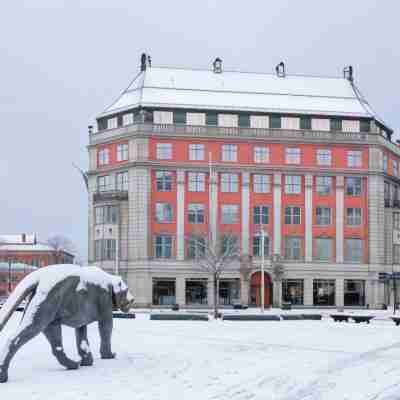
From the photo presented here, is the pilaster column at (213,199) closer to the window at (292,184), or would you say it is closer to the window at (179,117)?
the window at (179,117)

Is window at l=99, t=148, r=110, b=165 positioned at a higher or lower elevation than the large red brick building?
higher

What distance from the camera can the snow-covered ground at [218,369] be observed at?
1606cm

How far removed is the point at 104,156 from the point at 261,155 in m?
14.5

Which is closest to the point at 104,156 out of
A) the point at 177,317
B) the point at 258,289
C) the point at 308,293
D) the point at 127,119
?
the point at 127,119

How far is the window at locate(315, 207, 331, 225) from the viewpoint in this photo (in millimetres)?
75125

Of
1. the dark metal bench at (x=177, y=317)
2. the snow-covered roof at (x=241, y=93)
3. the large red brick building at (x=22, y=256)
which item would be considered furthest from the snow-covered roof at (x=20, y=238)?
the dark metal bench at (x=177, y=317)

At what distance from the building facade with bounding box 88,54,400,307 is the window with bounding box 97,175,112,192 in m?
0.09

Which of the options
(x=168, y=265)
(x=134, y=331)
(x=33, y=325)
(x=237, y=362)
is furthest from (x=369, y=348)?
(x=168, y=265)

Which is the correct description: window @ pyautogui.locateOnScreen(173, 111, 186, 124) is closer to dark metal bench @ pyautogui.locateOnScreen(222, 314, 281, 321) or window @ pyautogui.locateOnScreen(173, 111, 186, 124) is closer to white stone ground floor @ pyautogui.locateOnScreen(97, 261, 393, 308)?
white stone ground floor @ pyautogui.locateOnScreen(97, 261, 393, 308)

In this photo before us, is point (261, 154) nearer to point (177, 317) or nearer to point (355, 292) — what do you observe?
point (355, 292)

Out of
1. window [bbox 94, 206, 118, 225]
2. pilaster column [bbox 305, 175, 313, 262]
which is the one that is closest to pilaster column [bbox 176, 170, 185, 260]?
window [bbox 94, 206, 118, 225]

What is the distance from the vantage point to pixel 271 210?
7462cm

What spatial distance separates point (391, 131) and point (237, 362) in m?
67.0

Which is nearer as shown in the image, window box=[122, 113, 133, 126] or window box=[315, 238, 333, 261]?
window box=[315, 238, 333, 261]
